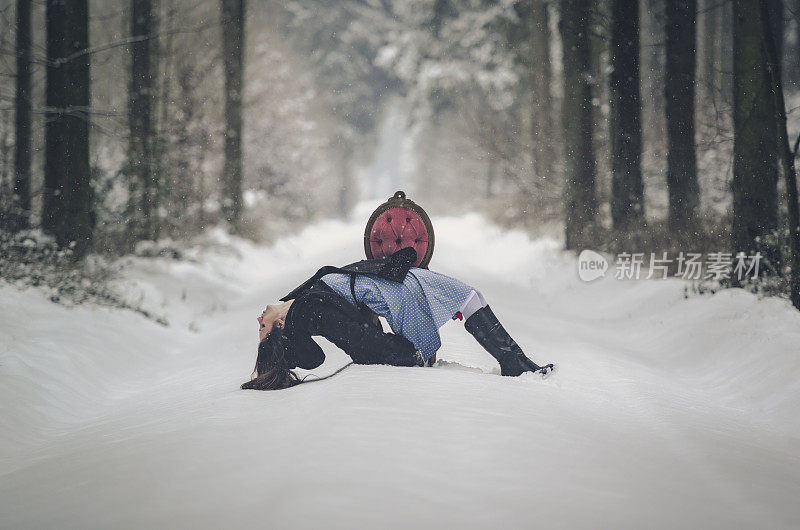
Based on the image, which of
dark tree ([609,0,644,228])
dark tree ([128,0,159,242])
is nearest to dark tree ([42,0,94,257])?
dark tree ([128,0,159,242])

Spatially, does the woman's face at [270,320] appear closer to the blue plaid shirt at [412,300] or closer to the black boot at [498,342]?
the blue plaid shirt at [412,300]

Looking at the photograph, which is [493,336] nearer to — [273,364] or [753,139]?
[273,364]

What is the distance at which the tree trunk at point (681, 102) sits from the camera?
12.9 meters

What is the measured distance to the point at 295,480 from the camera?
9.98ft

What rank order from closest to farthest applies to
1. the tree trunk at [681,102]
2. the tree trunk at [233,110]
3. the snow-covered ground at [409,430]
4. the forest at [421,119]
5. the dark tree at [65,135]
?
the snow-covered ground at [409,430]
the forest at [421,119]
the dark tree at [65,135]
the tree trunk at [681,102]
the tree trunk at [233,110]

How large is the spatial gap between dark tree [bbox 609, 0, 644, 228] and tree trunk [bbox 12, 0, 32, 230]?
10.1m

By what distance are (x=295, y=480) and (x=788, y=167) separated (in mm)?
6872

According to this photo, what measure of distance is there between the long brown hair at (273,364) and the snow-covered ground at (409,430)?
6.6 inches

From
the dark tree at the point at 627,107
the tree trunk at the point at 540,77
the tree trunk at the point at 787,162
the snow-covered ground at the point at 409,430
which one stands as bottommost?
the snow-covered ground at the point at 409,430

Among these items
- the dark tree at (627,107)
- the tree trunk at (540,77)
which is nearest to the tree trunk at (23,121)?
the dark tree at (627,107)

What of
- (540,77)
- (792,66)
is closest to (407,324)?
(540,77)

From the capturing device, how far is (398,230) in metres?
5.66

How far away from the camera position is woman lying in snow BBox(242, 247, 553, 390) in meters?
5.21

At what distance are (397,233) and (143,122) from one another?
10691 millimetres
